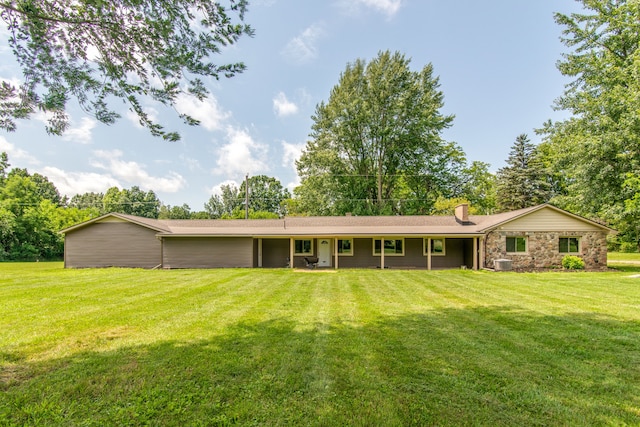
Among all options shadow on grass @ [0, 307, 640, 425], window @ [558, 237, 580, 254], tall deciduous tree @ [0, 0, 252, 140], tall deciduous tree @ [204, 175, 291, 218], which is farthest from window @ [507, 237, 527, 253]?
tall deciduous tree @ [204, 175, 291, 218]

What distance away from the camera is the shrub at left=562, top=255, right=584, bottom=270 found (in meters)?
15.1

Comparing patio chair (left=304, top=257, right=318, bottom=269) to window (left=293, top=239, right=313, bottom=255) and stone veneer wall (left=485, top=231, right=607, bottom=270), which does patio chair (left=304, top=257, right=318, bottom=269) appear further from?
stone veneer wall (left=485, top=231, right=607, bottom=270)

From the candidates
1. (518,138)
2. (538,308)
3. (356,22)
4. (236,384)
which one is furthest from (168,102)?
(518,138)

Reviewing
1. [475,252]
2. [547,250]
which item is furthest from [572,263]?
[475,252]

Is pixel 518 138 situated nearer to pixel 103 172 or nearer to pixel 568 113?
pixel 568 113

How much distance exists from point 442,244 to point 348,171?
14.9 m

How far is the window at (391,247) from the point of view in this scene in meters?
17.6

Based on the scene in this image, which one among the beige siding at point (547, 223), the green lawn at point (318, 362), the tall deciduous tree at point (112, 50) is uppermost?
the tall deciduous tree at point (112, 50)

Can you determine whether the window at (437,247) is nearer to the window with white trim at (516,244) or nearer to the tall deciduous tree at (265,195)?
the window with white trim at (516,244)

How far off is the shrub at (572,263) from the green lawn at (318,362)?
9157 millimetres

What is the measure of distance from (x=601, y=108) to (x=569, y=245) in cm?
919

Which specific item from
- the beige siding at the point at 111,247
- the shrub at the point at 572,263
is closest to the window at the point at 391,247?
the shrub at the point at 572,263

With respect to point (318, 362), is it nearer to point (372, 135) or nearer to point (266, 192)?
point (372, 135)

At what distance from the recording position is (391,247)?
17.8 m
